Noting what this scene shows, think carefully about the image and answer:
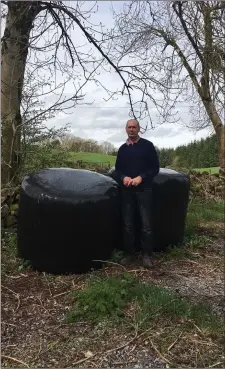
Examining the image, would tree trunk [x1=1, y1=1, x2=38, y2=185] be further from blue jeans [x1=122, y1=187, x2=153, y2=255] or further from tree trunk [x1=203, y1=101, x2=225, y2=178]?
tree trunk [x1=203, y1=101, x2=225, y2=178]

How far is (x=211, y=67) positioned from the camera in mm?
6082

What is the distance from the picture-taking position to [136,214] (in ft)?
14.0

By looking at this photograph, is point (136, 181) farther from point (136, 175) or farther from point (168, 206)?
point (168, 206)

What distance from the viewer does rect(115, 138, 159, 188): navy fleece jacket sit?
4.07m

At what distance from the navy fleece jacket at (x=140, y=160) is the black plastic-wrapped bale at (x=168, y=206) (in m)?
0.52

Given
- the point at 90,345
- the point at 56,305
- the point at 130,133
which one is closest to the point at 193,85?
the point at 130,133

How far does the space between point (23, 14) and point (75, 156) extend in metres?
2.25

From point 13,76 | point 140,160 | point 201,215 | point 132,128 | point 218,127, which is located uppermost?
point 13,76

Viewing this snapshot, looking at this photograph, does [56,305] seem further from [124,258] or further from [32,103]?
[32,103]

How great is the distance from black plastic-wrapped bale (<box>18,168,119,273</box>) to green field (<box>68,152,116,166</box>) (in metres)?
0.83

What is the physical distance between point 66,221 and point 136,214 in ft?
2.54

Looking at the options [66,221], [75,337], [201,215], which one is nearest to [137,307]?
[75,337]

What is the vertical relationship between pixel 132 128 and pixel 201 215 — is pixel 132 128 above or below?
above

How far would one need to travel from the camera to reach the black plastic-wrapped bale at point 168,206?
4734mm
